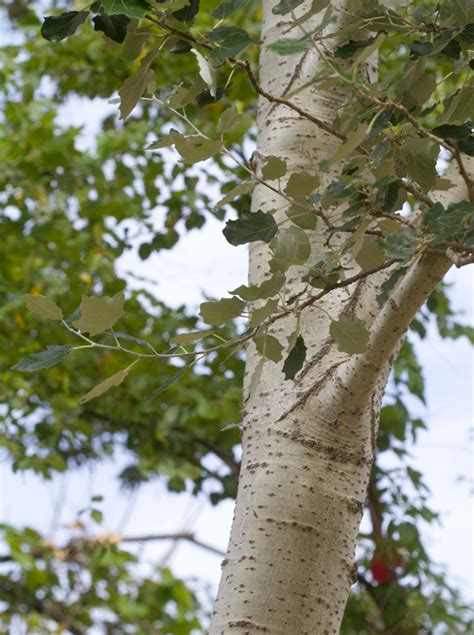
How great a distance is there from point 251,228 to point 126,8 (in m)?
0.19

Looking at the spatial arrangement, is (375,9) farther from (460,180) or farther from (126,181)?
(126,181)

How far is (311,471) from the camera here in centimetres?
79

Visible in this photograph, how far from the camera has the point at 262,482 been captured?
2.62 ft

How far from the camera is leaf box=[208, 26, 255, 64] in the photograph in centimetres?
63

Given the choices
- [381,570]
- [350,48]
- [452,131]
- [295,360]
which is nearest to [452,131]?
[452,131]

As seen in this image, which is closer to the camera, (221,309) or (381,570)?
(221,309)

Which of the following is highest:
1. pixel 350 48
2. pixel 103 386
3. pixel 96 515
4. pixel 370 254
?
pixel 96 515

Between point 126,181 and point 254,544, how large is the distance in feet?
6.28

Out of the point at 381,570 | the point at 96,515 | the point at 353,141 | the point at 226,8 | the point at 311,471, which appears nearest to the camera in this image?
the point at 353,141

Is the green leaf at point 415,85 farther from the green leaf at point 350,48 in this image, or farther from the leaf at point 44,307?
the leaf at point 44,307

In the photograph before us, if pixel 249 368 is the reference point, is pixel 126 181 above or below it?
above

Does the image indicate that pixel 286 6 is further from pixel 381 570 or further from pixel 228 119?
pixel 381 570

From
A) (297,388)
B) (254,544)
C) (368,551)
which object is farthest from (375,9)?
(368,551)

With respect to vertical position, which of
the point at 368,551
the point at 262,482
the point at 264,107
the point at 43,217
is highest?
the point at 43,217
